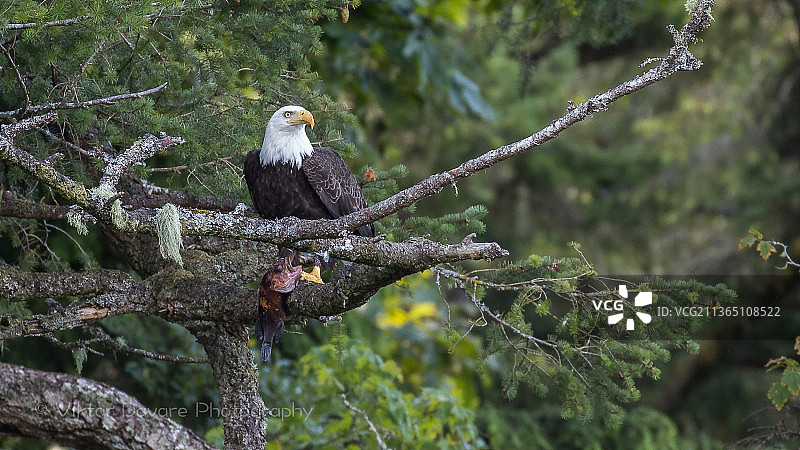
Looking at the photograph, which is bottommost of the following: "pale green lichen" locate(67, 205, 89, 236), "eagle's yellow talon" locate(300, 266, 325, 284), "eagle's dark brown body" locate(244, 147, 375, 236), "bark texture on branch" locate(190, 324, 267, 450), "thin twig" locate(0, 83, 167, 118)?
"bark texture on branch" locate(190, 324, 267, 450)

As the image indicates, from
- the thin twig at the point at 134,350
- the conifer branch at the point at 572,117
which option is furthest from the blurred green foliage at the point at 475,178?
the conifer branch at the point at 572,117

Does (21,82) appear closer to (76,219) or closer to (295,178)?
(76,219)

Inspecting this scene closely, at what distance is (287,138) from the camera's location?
5.04 meters

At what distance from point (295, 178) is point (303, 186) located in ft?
0.25

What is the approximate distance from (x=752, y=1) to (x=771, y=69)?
0.75 metres

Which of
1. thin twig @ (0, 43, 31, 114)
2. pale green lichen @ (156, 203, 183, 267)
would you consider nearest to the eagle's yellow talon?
pale green lichen @ (156, 203, 183, 267)

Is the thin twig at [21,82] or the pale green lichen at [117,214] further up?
the thin twig at [21,82]

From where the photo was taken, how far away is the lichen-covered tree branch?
340 cm

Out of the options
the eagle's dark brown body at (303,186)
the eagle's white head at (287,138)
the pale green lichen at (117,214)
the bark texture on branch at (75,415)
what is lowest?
the bark texture on branch at (75,415)

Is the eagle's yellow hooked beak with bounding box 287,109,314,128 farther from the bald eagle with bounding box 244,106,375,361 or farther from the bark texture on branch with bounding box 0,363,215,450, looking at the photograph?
the bark texture on branch with bounding box 0,363,215,450

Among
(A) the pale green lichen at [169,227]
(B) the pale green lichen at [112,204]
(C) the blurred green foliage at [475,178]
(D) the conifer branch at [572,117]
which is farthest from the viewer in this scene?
(C) the blurred green foliage at [475,178]

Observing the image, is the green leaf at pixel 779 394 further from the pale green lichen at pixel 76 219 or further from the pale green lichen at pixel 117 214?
Answer: the pale green lichen at pixel 76 219

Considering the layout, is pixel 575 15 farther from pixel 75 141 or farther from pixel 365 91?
pixel 75 141

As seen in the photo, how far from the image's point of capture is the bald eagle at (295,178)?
5.07 metres
